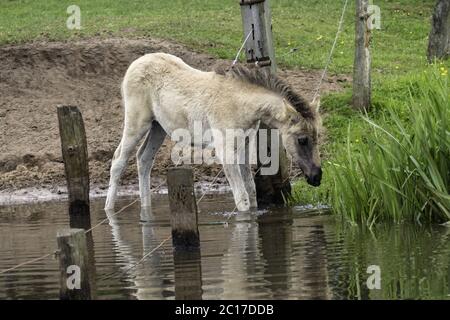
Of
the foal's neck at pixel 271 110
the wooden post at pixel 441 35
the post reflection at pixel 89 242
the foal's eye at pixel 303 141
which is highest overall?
the wooden post at pixel 441 35

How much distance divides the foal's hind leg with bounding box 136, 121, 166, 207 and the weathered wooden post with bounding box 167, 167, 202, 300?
456 centimetres

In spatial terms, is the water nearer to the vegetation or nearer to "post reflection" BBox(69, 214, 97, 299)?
"post reflection" BBox(69, 214, 97, 299)

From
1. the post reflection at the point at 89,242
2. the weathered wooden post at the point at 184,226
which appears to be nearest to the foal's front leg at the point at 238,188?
the post reflection at the point at 89,242

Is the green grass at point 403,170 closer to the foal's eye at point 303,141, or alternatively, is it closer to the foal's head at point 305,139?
the foal's head at point 305,139

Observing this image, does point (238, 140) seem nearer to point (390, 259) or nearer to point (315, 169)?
point (315, 169)

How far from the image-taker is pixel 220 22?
27469mm

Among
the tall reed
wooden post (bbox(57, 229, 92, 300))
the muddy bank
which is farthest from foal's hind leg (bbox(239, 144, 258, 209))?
wooden post (bbox(57, 229, 92, 300))

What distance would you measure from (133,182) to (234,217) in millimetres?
4808

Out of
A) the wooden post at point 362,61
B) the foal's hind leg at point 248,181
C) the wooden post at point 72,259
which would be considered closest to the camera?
the wooden post at point 72,259

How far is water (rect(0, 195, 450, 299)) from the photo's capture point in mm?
9719

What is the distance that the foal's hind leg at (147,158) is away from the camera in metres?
16.5

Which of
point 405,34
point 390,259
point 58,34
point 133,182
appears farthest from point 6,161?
point 405,34

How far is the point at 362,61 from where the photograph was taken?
63.7 ft

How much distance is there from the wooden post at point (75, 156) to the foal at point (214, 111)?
0.51 m
